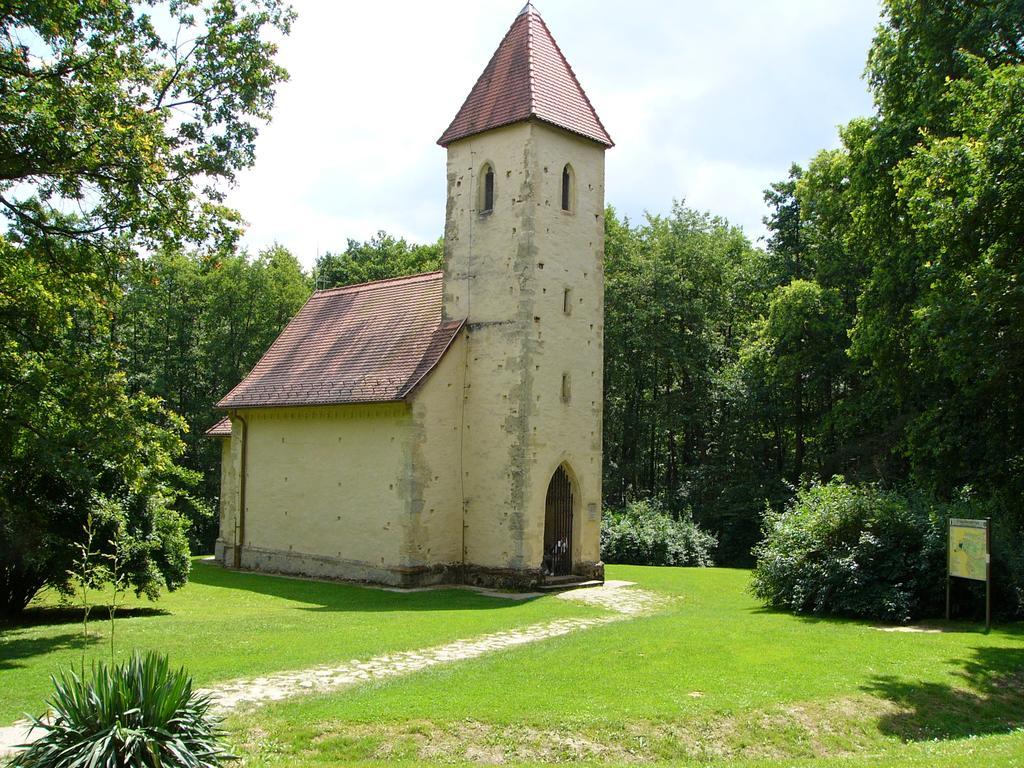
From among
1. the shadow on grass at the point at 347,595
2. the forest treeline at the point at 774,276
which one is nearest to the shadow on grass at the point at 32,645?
the forest treeline at the point at 774,276

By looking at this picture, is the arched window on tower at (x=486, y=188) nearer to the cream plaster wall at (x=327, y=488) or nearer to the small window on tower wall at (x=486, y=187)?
the small window on tower wall at (x=486, y=187)

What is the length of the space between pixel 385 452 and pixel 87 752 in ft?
53.5

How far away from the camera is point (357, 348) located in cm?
2667

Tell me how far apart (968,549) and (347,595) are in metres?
13.7

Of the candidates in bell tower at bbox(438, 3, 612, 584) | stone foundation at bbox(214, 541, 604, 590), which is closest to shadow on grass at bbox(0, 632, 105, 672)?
stone foundation at bbox(214, 541, 604, 590)

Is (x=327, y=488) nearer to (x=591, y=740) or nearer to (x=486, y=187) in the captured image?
(x=486, y=187)

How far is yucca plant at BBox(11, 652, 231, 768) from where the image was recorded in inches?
282

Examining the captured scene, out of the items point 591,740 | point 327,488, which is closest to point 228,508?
point 327,488

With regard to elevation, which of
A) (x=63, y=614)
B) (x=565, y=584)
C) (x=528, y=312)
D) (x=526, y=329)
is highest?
(x=528, y=312)

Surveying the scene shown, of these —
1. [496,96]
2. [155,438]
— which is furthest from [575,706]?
[496,96]

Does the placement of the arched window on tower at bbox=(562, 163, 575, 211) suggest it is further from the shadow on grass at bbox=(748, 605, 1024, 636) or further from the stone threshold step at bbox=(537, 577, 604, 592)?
the shadow on grass at bbox=(748, 605, 1024, 636)

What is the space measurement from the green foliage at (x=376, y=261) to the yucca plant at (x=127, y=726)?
41679mm

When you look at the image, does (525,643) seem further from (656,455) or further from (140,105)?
(656,455)

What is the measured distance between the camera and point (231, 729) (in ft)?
30.4
